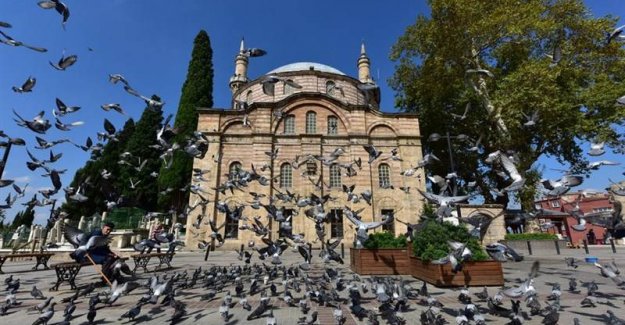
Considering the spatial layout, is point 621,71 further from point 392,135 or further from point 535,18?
point 392,135

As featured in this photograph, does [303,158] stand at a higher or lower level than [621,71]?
lower

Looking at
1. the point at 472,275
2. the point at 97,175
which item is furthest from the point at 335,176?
the point at 97,175

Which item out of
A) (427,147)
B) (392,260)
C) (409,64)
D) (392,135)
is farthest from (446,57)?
(392,260)

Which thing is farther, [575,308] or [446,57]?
[446,57]

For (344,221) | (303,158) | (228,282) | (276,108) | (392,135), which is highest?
(276,108)

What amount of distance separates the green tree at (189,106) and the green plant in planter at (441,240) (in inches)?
1073

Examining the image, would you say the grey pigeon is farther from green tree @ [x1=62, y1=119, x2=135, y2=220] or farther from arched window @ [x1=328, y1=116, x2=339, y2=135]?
green tree @ [x1=62, y1=119, x2=135, y2=220]

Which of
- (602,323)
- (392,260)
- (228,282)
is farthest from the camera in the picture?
(392,260)

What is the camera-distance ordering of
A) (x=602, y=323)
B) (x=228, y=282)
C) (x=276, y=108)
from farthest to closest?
(x=276, y=108) < (x=228, y=282) < (x=602, y=323)

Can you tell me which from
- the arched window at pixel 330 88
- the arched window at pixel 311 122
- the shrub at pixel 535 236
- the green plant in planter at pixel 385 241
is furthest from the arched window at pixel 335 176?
the green plant in planter at pixel 385 241

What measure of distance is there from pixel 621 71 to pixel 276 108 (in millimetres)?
26235

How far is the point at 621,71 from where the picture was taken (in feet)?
69.3

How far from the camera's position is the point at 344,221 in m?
24.7

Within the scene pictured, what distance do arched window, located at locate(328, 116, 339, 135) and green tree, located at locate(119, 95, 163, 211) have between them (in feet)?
65.0
